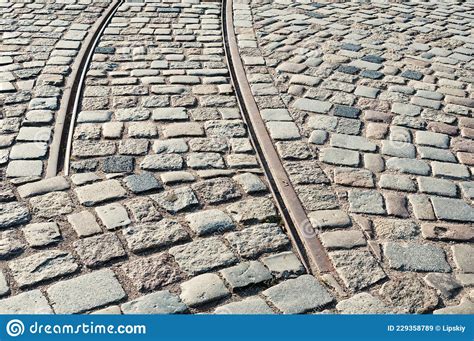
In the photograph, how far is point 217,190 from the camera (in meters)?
4.19

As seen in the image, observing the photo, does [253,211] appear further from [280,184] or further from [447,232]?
[447,232]

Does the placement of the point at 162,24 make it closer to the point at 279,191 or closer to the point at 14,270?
the point at 279,191

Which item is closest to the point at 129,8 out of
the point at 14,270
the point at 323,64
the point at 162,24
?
the point at 162,24

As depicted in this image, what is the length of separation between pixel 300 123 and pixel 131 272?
86.5 inches

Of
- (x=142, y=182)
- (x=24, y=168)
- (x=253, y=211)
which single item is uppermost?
(x=24, y=168)

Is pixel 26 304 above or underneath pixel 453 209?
above

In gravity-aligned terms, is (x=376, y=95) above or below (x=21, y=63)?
below

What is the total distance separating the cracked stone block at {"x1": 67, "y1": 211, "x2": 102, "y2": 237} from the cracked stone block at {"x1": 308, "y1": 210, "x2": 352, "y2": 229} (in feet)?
4.00

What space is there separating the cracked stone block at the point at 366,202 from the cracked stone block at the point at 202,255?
0.89 m

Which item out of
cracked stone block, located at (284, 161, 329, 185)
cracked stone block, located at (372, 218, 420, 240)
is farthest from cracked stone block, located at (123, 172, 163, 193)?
cracked stone block, located at (372, 218, 420, 240)

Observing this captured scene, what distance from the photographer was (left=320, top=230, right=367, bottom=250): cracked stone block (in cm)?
371

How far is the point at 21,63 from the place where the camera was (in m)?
6.19

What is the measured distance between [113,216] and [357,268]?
1.40 metres

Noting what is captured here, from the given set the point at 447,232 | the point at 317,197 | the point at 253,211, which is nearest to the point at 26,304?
the point at 253,211
